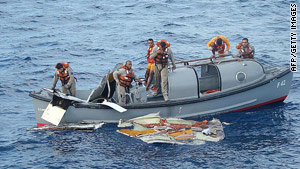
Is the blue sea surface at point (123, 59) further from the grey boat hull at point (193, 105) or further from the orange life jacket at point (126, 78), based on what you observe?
the orange life jacket at point (126, 78)

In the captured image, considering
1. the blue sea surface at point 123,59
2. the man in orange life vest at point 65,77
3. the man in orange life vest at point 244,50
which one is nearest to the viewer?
the blue sea surface at point 123,59

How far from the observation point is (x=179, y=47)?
34125 millimetres

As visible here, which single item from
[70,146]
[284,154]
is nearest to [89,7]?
[70,146]

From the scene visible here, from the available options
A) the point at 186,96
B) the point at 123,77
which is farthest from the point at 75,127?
the point at 186,96

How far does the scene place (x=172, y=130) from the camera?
65.9 feet

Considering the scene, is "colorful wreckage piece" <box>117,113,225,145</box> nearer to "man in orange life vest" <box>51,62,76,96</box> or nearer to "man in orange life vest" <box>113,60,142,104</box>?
"man in orange life vest" <box>113,60,142,104</box>

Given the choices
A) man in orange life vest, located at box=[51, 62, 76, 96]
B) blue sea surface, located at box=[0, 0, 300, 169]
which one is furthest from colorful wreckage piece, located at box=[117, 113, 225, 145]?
man in orange life vest, located at box=[51, 62, 76, 96]

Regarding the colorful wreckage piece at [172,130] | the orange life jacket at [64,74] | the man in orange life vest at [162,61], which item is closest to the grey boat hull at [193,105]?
the colorful wreckage piece at [172,130]

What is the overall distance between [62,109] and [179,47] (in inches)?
602

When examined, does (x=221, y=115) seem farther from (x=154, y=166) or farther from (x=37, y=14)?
(x=37, y=14)

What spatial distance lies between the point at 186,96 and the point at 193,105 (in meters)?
0.53

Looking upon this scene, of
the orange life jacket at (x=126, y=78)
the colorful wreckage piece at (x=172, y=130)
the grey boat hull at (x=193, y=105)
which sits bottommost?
the colorful wreckage piece at (x=172, y=130)

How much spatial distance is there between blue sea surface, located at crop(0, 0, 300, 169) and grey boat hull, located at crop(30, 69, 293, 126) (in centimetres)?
58

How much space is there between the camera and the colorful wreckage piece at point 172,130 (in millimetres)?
19438
